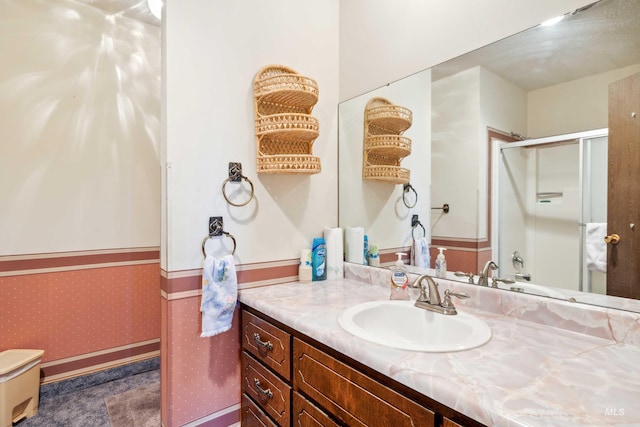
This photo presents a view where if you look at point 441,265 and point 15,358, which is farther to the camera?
point 15,358

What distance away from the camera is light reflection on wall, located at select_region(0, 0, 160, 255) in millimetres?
1852

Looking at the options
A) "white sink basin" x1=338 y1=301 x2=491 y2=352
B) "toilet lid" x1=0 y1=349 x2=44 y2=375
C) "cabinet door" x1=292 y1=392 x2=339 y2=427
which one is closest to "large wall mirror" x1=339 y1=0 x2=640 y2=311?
"white sink basin" x1=338 y1=301 x2=491 y2=352

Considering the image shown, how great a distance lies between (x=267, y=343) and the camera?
1.25m

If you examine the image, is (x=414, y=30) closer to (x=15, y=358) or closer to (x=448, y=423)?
(x=448, y=423)

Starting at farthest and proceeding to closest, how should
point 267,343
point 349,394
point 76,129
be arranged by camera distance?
point 76,129 < point 267,343 < point 349,394

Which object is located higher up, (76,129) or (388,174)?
(76,129)

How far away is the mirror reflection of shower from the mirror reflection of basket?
2.72 feet

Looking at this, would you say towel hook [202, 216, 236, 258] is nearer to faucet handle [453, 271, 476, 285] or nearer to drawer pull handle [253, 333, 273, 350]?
drawer pull handle [253, 333, 273, 350]

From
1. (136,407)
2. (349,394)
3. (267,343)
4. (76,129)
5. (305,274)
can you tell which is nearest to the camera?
(349,394)

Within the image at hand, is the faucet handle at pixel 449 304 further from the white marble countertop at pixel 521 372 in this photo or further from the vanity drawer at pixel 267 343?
the vanity drawer at pixel 267 343

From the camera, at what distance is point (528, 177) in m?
1.15

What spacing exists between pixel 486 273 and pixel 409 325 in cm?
36

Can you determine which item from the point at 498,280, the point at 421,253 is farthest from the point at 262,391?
the point at 498,280

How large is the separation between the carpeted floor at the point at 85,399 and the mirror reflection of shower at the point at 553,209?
6.44 feet
